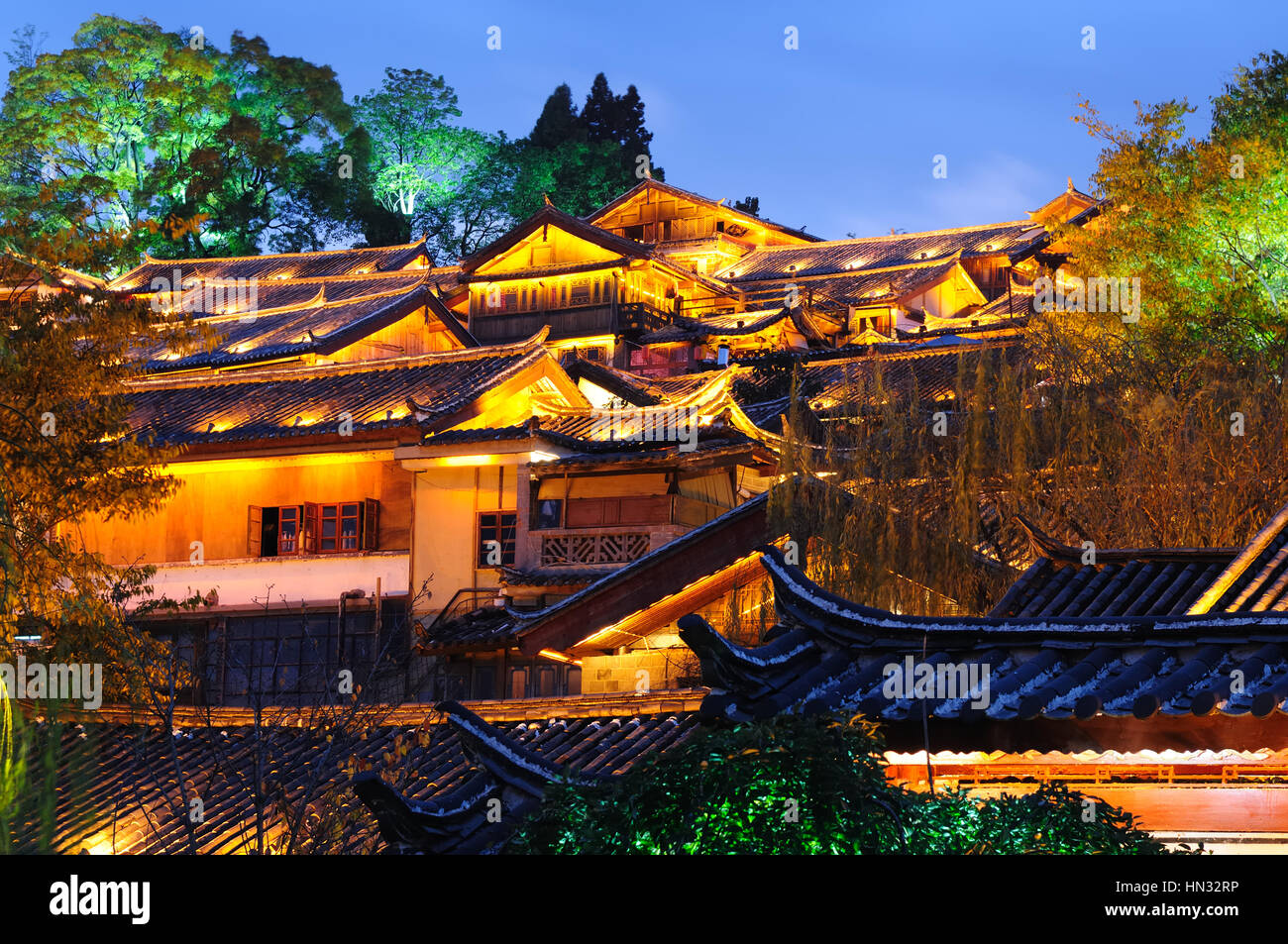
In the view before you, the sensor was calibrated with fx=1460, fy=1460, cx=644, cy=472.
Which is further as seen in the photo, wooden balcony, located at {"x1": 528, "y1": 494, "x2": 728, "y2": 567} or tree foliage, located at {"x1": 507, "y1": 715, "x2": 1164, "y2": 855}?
wooden balcony, located at {"x1": 528, "y1": 494, "x2": 728, "y2": 567}

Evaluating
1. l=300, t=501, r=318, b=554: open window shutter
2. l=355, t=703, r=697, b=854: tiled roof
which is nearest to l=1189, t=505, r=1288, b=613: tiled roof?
l=355, t=703, r=697, b=854: tiled roof

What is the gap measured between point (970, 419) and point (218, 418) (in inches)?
764

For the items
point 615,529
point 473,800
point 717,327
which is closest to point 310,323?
point 717,327

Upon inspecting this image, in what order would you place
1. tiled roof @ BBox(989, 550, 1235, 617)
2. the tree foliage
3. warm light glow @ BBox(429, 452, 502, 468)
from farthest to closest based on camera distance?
1. warm light glow @ BBox(429, 452, 502, 468)
2. tiled roof @ BBox(989, 550, 1235, 617)
3. the tree foliage

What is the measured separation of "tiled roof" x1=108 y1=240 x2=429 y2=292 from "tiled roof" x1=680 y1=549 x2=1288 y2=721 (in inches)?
1772

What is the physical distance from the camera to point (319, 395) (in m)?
31.8

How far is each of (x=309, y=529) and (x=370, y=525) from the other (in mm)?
1420

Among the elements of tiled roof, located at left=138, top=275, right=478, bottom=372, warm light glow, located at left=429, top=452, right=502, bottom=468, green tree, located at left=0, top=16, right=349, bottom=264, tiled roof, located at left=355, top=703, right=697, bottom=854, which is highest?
green tree, located at left=0, top=16, right=349, bottom=264

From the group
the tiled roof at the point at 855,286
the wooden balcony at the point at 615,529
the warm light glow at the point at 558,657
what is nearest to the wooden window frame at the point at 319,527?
the wooden balcony at the point at 615,529

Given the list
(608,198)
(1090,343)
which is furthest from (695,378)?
(608,198)

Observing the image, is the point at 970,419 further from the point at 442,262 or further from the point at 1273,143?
the point at 442,262

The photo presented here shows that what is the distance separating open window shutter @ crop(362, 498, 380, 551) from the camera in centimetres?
2980

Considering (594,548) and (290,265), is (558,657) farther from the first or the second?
(290,265)

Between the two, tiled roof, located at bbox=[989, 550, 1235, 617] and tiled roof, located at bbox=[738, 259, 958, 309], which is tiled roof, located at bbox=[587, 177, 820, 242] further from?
tiled roof, located at bbox=[989, 550, 1235, 617]
